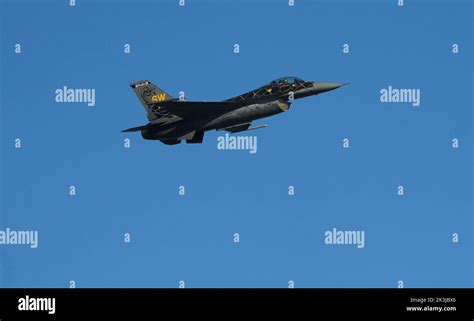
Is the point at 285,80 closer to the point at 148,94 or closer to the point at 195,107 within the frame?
the point at 195,107

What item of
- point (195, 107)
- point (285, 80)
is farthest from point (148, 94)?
point (285, 80)

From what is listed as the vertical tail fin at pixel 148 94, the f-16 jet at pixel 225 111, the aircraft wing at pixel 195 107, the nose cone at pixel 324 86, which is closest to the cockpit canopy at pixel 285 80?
the f-16 jet at pixel 225 111

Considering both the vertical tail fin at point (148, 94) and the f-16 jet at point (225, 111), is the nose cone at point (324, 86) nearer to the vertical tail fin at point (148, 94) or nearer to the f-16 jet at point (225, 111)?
the f-16 jet at point (225, 111)

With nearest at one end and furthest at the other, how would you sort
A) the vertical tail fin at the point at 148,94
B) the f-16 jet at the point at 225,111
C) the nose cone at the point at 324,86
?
the f-16 jet at the point at 225,111, the nose cone at the point at 324,86, the vertical tail fin at the point at 148,94

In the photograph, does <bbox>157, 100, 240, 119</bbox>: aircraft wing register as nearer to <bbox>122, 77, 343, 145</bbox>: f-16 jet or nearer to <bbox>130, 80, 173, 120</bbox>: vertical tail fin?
<bbox>122, 77, 343, 145</bbox>: f-16 jet

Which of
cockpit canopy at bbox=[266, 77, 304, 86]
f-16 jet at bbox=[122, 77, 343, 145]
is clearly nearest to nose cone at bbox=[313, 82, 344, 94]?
f-16 jet at bbox=[122, 77, 343, 145]

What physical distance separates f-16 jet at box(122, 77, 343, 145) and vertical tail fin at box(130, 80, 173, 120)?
1.71m

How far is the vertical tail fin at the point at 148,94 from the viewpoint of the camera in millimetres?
45719

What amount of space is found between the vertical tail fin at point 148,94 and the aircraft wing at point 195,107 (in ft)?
8.15

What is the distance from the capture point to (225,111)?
4259 centimetres
